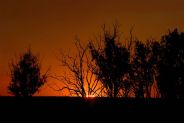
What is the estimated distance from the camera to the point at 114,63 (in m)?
39.4

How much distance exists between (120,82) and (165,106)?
2389cm

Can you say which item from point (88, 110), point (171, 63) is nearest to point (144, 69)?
point (171, 63)

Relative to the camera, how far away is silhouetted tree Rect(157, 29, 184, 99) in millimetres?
41594

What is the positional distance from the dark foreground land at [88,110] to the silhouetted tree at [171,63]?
26.0 m

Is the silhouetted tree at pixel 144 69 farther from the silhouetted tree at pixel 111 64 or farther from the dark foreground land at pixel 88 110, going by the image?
the dark foreground land at pixel 88 110

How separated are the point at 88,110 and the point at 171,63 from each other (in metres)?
29.5

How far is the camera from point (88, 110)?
48.6ft

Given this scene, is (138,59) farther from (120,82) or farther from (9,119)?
(9,119)

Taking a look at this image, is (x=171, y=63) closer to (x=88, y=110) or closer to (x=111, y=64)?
(x=111, y=64)

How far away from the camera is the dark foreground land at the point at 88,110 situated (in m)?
14.1

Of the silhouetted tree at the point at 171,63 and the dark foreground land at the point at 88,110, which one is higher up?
the silhouetted tree at the point at 171,63

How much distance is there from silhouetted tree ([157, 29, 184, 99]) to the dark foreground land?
85.2 ft

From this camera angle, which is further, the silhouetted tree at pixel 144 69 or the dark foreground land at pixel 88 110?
the silhouetted tree at pixel 144 69

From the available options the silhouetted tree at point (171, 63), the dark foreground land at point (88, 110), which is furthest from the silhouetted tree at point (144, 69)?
the dark foreground land at point (88, 110)
